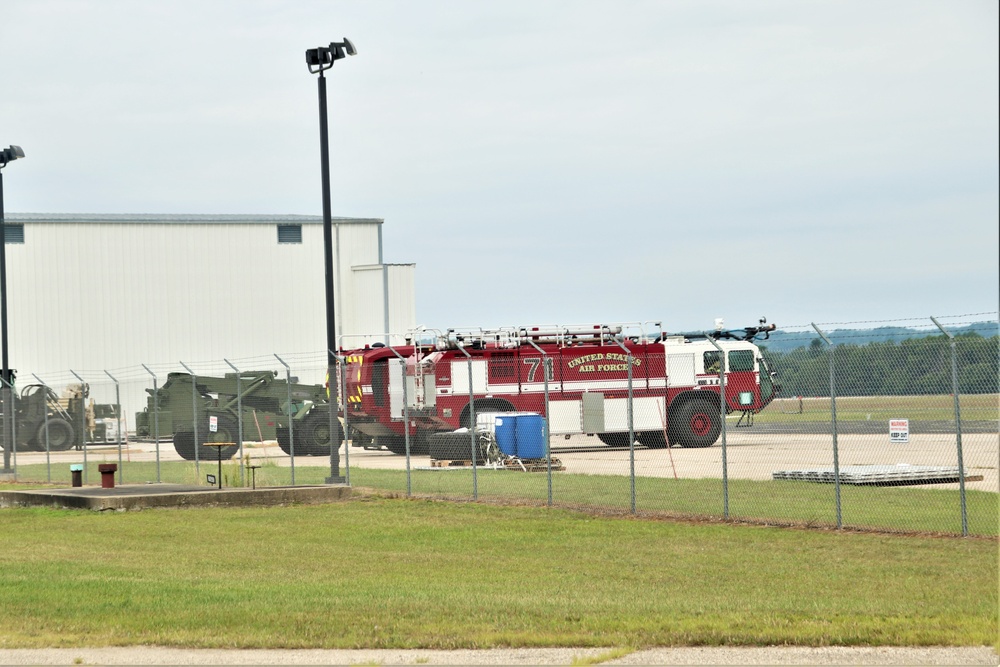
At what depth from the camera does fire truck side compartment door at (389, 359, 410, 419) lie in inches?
1220

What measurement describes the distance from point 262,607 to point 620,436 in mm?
23523

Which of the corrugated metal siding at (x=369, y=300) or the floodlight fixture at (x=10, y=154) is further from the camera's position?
the corrugated metal siding at (x=369, y=300)

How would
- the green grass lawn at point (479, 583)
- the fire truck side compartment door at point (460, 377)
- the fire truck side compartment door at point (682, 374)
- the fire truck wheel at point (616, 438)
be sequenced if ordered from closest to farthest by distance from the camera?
the green grass lawn at point (479, 583) < the fire truck side compartment door at point (460, 377) < the fire truck wheel at point (616, 438) < the fire truck side compartment door at point (682, 374)

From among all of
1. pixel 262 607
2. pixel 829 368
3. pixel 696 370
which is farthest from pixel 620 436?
pixel 262 607

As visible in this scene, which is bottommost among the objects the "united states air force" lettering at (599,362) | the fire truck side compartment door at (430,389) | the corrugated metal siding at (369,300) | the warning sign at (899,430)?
the warning sign at (899,430)

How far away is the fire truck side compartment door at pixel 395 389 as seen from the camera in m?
31.0

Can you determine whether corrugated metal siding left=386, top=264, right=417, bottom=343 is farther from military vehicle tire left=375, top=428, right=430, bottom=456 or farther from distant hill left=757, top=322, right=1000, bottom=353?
distant hill left=757, top=322, right=1000, bottom=353

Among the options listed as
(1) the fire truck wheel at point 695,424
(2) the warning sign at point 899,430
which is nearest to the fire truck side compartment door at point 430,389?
(1) the fire truck wheel at point 695,424

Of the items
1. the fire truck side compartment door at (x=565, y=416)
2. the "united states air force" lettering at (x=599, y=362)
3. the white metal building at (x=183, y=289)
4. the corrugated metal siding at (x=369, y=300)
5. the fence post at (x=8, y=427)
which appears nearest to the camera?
the fence post at (x=8, y=427)

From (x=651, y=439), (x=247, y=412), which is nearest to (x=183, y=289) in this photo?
(x=247, y=412)

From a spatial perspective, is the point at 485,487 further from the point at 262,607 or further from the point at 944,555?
the point at 262,607

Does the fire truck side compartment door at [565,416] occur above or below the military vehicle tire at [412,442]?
above

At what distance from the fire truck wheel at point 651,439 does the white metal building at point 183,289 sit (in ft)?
75.9

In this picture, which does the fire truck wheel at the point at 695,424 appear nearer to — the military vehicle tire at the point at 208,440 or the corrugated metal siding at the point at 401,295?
the military vehicle tire at the point at 208,440
